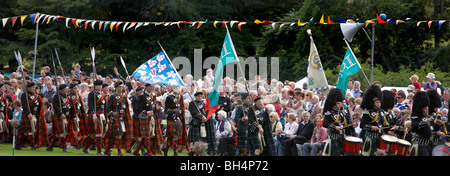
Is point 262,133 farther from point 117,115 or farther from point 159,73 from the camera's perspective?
point 117,115

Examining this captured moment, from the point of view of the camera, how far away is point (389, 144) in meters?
9.27

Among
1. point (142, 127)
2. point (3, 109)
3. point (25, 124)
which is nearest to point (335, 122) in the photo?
point (142, 127)

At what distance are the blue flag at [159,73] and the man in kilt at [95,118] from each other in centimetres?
97

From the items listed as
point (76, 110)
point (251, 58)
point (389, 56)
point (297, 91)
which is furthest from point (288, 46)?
point (76, 110)

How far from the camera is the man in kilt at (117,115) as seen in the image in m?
11.5

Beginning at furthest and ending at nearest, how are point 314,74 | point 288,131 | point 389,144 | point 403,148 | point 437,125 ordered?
point 314,74
point 288,131
point 437,125
point 389,144
point 403,148

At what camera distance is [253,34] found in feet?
92.2

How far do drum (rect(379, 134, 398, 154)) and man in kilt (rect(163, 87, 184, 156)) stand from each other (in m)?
3.99

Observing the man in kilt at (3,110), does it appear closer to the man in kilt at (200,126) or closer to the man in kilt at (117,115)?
the man in kilt at (117,115)

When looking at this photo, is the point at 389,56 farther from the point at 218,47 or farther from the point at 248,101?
the point at 248,101

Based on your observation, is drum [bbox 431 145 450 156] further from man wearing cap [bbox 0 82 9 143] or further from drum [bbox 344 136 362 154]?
man wearing cap [bbox 0 82 9 143]

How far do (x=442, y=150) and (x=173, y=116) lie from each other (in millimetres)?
4856

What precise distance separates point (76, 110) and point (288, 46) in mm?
13783

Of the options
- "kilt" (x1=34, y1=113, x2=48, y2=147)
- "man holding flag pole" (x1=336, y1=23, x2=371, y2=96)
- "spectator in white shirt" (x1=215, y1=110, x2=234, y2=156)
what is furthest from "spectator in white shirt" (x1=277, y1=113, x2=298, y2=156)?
"kilt" (x1=34, y1=113, x2=48, y2=147)
